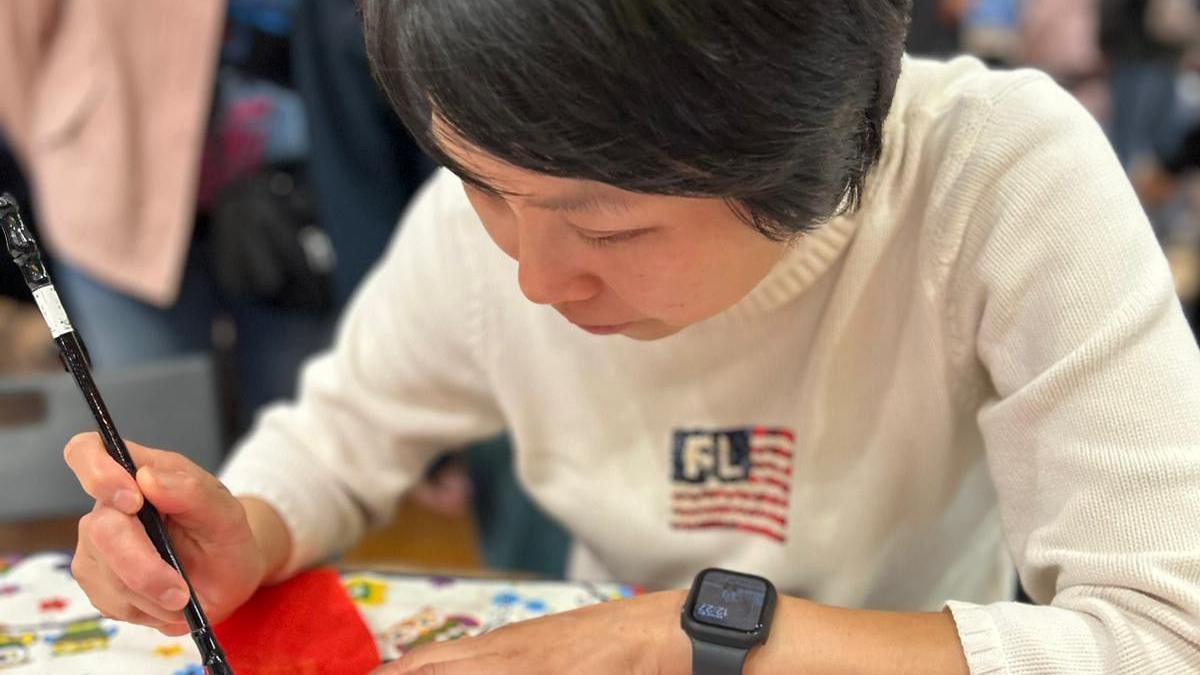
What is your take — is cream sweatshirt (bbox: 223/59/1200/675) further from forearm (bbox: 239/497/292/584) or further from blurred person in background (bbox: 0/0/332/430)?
blurred person in background (bbox: 0/0/332/430)

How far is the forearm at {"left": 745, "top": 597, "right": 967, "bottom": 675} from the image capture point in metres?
0.75

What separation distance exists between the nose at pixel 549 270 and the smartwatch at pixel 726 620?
0.22 metres

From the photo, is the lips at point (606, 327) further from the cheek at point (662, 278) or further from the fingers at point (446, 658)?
the fingers at point (446, 658)

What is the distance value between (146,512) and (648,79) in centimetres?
46

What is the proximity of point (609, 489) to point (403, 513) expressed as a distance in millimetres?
1645

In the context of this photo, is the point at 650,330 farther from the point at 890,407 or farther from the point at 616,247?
the point at 890,407

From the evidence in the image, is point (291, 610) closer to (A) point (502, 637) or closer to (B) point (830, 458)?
(A) point (502, 637)

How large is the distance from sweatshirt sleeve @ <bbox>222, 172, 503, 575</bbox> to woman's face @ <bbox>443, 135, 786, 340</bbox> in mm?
284

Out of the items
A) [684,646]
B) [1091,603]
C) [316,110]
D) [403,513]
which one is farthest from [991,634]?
[403,513]

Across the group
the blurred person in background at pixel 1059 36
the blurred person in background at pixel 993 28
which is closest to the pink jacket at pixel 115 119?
the blurred person in background at pixel 993 28

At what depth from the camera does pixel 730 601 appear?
78 centimetres

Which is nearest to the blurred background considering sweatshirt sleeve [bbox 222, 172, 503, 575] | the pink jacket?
the pink jacket

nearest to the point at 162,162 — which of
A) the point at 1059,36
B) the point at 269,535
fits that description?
the point at 269,535

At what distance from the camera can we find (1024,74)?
841 mm
